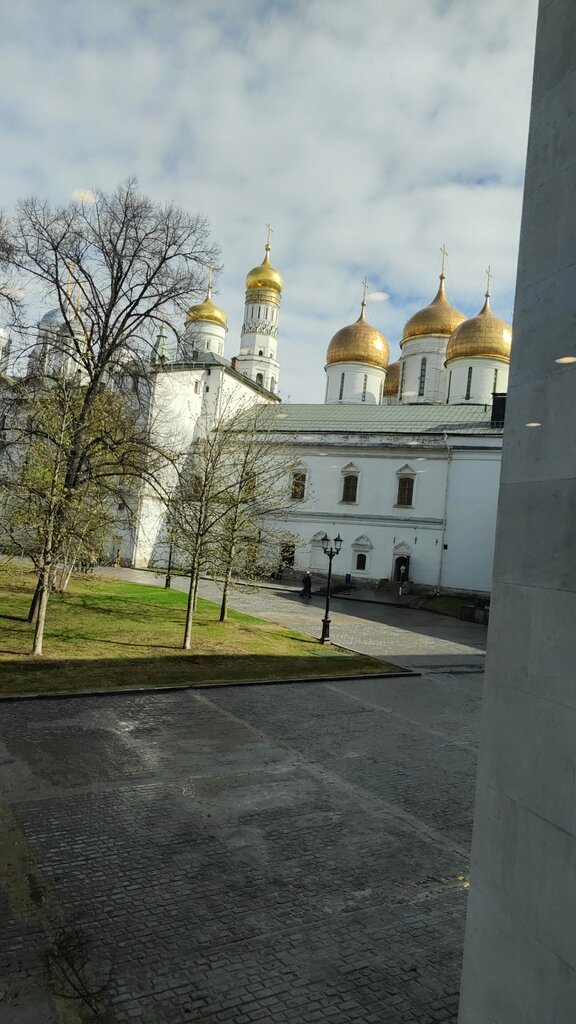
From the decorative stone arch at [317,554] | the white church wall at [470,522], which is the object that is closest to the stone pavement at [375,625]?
the decorative stone arch at [317,554]

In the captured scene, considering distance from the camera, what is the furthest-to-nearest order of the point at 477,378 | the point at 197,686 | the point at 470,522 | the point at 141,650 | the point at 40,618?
1. the point at 477,378
2. the point at 470,522
3. the point at 141,650
4. the point at 40,618
5. the point at 197,686

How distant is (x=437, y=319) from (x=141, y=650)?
40843 millimetres

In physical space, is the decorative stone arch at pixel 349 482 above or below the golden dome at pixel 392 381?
below

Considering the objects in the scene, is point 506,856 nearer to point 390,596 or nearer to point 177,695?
point 177,695

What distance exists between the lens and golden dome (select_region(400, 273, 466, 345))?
5109 cm

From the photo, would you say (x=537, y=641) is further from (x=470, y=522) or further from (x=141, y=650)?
(x=470, y=522)

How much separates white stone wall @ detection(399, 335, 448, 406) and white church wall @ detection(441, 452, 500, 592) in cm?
1379

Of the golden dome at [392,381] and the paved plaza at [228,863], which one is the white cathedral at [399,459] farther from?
the paved plaza at [228,863]

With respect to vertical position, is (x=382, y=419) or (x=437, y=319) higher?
(x=437, y=319)

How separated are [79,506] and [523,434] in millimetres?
14109

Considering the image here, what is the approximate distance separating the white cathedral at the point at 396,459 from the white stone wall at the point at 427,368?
106 millimetres

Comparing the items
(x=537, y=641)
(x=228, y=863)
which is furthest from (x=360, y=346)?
(x=537, y=641)

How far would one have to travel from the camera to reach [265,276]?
58.9m

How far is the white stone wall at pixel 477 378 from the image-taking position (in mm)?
45438
